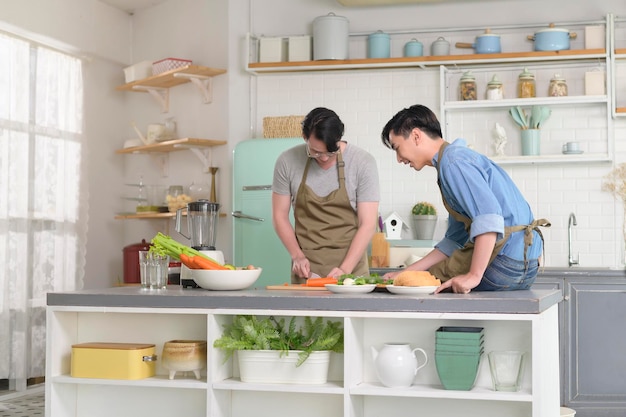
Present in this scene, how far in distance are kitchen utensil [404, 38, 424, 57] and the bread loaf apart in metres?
3.73

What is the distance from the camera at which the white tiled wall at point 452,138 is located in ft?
21.8

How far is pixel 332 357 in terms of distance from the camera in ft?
11.5

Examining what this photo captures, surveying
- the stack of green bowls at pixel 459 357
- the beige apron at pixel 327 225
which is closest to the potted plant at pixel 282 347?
the stack of green bowls at pixel 459 357

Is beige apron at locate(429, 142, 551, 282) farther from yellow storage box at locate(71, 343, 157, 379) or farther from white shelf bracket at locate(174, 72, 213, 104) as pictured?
white shelf bracket at locate(174, 72, 213, 104)

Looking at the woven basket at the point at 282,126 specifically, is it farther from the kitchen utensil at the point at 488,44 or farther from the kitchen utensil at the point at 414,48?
the kitchen utensil at the point at 488,44

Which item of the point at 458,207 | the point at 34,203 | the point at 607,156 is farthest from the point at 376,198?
the point at 34,203

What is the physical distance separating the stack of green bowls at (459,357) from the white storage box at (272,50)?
4.27 meters

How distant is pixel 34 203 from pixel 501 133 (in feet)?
11.8

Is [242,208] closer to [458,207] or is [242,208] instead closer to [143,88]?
[143,88]

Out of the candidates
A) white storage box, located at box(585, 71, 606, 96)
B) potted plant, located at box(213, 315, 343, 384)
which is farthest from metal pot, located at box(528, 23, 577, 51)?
potted plant, located at box(213, 315, 343, 384)

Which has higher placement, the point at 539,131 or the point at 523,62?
the point at 523,62

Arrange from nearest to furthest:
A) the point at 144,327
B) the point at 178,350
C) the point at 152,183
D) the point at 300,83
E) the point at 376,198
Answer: the point at 178,350
the point at 144,327
the point at 376,198
the point at 300,83
the point at 152,183

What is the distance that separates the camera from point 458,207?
360cm

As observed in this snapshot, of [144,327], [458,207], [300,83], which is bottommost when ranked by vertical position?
[144,327]
